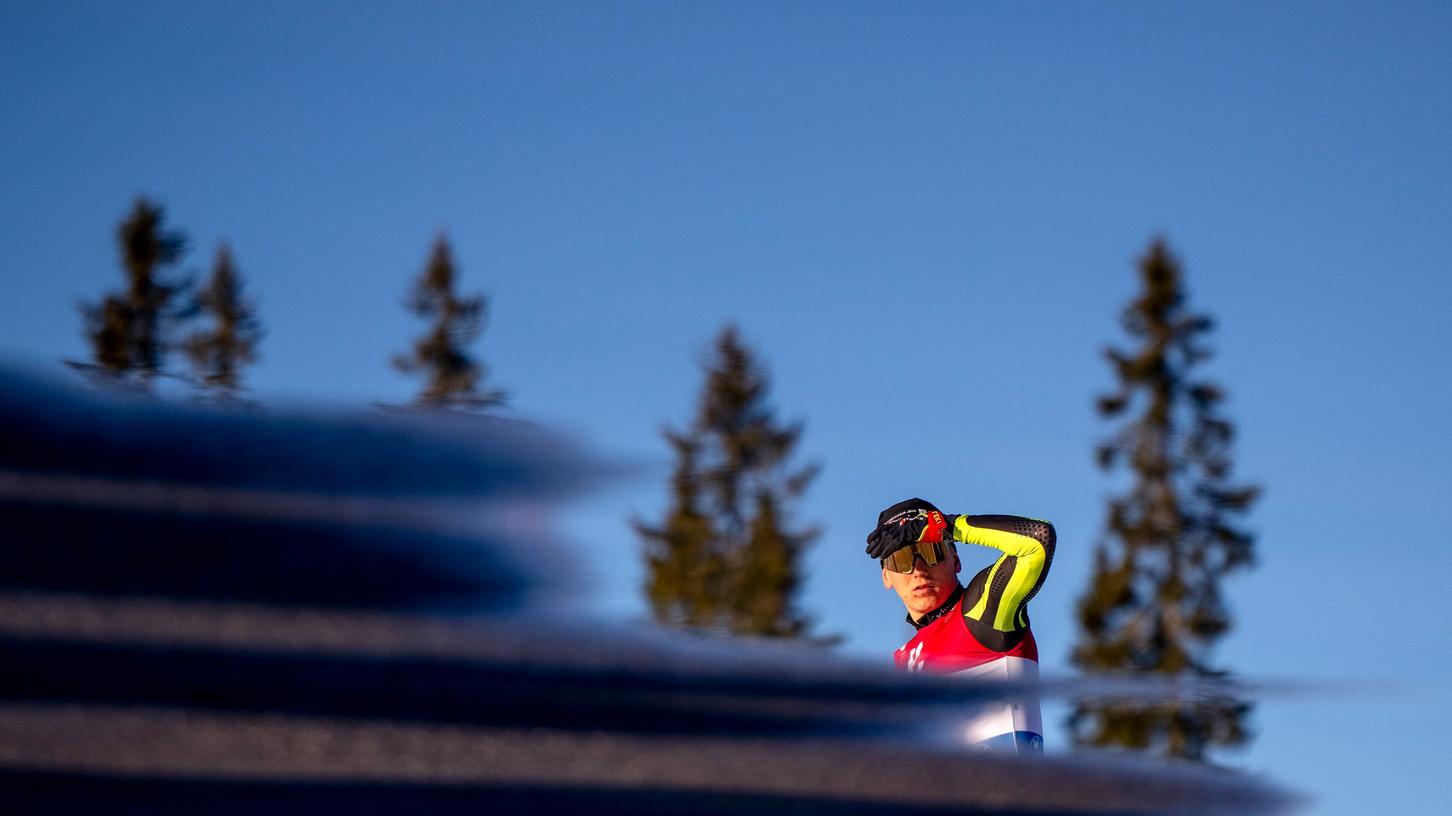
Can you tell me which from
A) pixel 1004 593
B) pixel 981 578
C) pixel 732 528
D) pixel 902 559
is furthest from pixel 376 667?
pixel 732 528

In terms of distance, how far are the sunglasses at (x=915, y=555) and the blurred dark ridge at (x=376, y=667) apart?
14.4 ft

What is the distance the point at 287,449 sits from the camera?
1.10 m

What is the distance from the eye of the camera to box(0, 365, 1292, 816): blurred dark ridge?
1027 mm

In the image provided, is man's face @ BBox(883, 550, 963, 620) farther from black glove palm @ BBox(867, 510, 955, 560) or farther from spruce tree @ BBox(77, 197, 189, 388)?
spruce tree @ BBox(77, 197, 189, 388)

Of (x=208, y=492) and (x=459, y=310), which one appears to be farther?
(x=459, y=310)

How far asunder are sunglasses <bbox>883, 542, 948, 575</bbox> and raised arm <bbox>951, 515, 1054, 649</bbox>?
1.35 ft

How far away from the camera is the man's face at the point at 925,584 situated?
5633mm

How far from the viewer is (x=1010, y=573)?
5.11m

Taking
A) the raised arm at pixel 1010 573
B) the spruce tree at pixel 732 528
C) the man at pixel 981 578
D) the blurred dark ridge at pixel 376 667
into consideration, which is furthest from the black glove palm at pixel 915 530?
the spruce tree at pixel 732 528

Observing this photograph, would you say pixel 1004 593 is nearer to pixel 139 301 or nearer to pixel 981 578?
pixel 981 578

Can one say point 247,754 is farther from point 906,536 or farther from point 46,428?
point 906,536

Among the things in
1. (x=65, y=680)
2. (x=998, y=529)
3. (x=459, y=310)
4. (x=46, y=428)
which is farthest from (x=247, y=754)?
(x=459, y=310)

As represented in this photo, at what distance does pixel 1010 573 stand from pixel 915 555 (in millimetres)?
550

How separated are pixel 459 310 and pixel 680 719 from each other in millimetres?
39178
